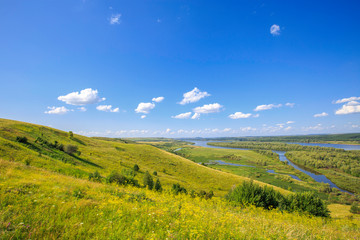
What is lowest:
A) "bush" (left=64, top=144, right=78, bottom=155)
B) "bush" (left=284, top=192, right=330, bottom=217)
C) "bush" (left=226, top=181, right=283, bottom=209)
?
"bush" (left=284, top=192, right=330, bottom=217)

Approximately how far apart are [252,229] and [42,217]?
263 inches

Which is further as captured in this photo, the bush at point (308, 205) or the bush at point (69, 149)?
the bush at point (69, 149)

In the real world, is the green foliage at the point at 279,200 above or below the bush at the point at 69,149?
below

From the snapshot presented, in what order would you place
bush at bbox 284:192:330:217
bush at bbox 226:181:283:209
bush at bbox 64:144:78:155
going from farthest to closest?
1. bush at bbox 64:144:78:155
2. bush at bbox 284:192:330:217
3. bush at bbox 226:181:283:209

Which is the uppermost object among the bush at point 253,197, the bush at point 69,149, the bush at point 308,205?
the bush at point 69,149

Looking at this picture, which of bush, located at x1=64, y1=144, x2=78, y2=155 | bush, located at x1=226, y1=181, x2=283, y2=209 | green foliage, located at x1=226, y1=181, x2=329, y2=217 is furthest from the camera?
bush, located at x1=64, y1=144, x2=78, y2=155

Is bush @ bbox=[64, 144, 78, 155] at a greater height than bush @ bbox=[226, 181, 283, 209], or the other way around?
bush @ bbox=[64, 144, 78, 155]

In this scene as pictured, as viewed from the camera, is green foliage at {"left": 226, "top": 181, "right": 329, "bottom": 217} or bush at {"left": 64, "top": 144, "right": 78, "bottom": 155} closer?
green foliage at {"left": 226, "top": 181, "right": 329, "bottom": 217}

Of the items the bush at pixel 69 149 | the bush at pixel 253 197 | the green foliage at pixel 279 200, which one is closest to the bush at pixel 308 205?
the green foliage at pixel 279 200

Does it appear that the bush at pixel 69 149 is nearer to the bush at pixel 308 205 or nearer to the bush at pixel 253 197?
the bush at pixel 253 197

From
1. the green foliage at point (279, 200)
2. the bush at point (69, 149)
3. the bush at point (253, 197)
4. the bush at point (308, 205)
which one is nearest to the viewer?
the bush at point (253, 197)

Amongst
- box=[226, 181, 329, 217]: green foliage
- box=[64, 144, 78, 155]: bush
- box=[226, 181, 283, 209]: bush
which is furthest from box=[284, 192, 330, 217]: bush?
box=[64, 144, 78, 155]: bush

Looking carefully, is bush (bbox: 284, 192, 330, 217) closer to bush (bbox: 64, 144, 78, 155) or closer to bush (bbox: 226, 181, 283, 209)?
bush (bbox: 226, 181, 283, 209)

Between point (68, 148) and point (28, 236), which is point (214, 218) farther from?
point (68, 148)
